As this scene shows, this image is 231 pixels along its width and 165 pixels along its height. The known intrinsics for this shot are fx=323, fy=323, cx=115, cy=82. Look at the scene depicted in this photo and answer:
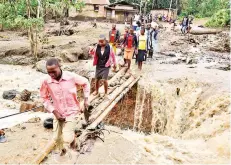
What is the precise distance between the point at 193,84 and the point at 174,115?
46.0 inches

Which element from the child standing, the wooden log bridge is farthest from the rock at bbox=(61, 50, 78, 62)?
the child standing

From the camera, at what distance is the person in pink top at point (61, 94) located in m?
4.23

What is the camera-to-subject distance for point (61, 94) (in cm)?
439

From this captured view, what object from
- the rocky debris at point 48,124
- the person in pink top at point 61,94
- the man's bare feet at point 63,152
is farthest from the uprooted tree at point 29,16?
the person in pink top at point 61,94

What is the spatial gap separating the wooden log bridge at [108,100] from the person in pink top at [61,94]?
1.99 feet

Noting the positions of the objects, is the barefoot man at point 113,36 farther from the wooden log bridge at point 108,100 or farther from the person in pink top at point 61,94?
the person in pink top at point 61,94

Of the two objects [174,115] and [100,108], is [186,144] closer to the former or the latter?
[100,108]

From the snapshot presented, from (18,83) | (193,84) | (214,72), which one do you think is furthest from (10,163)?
(214,72)

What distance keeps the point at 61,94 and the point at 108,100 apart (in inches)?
148

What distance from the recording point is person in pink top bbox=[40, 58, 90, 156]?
13.9 feet

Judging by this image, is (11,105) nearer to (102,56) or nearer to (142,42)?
(102,56)

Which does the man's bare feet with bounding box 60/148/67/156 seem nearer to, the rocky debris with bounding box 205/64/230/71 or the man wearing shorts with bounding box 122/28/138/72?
the man wearing shorts with bounding box 122/28/138/72

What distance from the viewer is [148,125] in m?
10.9

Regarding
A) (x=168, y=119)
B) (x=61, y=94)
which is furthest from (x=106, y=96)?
(x=61, y=94)
